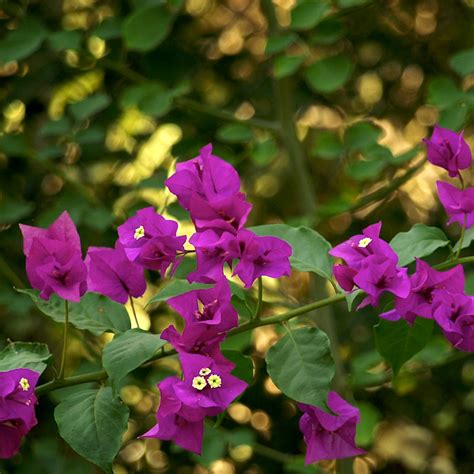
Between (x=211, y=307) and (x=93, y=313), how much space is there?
5.3 inches

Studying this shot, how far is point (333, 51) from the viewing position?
1.87 metres

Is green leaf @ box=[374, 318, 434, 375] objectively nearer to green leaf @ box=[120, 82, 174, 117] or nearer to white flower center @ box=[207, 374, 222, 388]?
white flower center @ box=[207, 374, 222, 388]

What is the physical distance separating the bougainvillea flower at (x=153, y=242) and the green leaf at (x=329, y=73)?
699 mm

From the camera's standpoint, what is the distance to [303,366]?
65cm

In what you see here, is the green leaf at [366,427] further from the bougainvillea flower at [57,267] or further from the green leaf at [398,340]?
the bougainvillea flower at [57,267]

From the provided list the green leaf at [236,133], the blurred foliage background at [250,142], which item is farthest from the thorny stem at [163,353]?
the green leaf at [236,133]

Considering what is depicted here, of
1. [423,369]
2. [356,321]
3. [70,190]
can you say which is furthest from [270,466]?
[70,190]

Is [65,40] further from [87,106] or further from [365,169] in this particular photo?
[365,169]

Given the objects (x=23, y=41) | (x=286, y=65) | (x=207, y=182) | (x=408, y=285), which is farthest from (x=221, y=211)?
(x=23, y=41)

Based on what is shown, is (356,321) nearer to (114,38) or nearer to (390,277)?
(114,38)

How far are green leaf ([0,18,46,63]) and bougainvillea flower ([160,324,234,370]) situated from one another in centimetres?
86

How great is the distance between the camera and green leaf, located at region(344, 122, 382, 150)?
136 cm

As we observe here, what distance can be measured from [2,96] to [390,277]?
1.18 m

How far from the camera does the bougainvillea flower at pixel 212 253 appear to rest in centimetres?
64
